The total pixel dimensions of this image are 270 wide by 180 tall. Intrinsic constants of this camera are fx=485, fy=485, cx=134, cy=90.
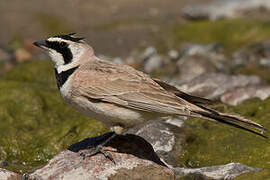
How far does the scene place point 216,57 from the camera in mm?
16062

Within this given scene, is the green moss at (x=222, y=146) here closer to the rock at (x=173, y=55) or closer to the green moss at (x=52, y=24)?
the rock at (x=173, y=55)

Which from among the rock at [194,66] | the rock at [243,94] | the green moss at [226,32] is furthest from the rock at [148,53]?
the rock at [243,94]

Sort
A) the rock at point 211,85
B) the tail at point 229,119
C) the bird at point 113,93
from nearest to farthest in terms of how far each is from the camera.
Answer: the tail at point 229,119 → the bird at point 113,93 → the rock at point 211,85

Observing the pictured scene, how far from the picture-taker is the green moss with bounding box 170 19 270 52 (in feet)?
57.4

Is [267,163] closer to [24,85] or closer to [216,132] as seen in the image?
[216,132]

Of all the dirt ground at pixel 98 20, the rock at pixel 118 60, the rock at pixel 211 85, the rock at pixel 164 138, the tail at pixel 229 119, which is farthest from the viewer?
the dirt ground at pixel 98 20

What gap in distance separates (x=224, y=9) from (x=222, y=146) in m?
13.6

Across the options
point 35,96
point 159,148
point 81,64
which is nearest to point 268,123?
point 159,148

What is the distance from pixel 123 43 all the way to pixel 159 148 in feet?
34.3

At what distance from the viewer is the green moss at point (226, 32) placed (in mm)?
17484

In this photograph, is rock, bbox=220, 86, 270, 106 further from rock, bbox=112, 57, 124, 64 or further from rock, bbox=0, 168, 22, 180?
rock, bbox=112, 57, 124, 64

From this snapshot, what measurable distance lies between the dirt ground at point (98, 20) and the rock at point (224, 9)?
2.05 feet

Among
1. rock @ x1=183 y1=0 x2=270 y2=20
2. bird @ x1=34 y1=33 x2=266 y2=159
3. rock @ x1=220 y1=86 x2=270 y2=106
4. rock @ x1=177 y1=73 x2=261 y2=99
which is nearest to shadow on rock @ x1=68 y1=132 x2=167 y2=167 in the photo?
bird @ x1=34 y1=33 x2=266 y2=159

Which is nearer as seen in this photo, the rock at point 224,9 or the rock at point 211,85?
the rock at point 211,85
